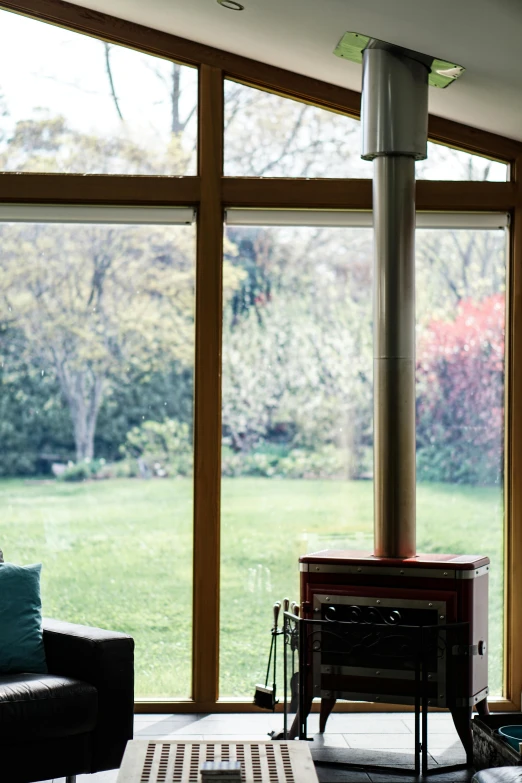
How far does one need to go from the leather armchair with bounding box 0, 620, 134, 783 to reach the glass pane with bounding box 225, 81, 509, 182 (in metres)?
2.31

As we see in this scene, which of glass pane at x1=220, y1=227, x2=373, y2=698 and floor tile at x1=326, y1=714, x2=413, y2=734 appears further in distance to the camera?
glass pane at x1=220, y1=227, x2=373, y2=698

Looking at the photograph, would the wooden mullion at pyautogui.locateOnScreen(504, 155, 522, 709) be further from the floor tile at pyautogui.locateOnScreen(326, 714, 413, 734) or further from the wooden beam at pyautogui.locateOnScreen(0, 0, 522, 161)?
the floor tile at pyautogui.locateOnScreen(326, 714, 413, 734)

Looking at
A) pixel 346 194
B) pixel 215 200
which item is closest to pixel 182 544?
pixel 215 200

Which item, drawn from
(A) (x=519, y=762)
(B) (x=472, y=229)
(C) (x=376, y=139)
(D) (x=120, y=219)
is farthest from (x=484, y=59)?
(A) (x=519, y=762)

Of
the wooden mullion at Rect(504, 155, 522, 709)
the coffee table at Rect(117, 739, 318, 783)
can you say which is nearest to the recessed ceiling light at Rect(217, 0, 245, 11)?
the wooden mullion at Rect(504, 155, 522, 709)

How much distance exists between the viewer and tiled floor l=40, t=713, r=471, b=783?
367 centimetres

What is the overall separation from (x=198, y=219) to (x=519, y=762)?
2.71 metres

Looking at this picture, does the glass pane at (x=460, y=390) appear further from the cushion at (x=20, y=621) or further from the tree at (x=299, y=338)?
the cushion at (x=20, y=621)

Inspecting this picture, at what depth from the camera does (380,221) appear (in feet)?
13.4

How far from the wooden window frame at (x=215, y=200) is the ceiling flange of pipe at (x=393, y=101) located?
60cm

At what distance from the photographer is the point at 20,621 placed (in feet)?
11.8

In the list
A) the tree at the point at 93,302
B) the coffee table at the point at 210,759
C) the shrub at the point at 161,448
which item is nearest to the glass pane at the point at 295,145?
the tree at the point at 93,302

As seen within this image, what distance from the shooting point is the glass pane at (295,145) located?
4.68 m

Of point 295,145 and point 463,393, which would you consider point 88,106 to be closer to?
point 295,145
